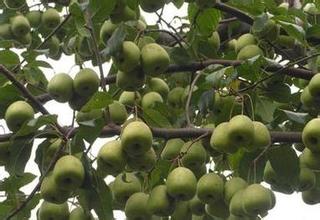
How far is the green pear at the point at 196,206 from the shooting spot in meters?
2.27

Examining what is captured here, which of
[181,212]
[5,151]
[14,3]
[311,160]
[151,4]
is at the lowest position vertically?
[181,212]

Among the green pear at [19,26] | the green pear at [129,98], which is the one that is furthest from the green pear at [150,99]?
the green pear at [19,26]

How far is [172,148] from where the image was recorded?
2.33 m

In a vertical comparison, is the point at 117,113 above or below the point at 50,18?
below

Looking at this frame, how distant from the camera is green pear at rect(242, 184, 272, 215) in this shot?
2018 millimetres

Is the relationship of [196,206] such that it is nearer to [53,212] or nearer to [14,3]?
[53,212]

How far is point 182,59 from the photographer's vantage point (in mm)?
2572

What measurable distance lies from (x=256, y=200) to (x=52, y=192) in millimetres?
563

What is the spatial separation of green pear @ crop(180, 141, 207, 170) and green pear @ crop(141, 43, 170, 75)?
0.24 meters

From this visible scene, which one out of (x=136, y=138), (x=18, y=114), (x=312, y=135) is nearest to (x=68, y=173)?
(x=136, y=138)

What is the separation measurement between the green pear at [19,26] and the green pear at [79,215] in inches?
42.2

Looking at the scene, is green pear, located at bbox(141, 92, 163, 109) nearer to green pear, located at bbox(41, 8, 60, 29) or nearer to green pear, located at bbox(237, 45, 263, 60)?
green pear, located at bbox(237, 45, 263, 60)

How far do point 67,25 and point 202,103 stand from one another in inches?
35.6

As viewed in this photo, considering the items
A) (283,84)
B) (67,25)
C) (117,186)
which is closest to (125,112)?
(117,186)
